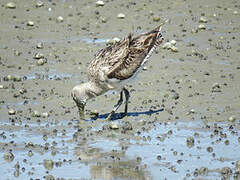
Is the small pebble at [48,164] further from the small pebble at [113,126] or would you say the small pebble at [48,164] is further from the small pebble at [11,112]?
the small pebble at [11,112]

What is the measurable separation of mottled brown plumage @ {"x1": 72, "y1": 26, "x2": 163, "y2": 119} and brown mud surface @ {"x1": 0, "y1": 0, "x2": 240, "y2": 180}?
542mm

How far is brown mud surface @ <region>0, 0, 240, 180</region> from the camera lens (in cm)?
952

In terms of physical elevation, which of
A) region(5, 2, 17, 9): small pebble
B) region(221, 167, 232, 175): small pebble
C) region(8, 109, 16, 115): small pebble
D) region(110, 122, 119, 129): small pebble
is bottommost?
region(8, 109, 16, 115): small pebble

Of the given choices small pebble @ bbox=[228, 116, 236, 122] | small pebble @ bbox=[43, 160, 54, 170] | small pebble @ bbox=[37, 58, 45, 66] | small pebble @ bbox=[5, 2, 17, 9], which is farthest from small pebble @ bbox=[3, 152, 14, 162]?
small pebble @ bbox=[5, 2, 17, 9]

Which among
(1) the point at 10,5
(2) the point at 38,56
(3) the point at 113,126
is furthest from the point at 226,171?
(1) the point at 10,5

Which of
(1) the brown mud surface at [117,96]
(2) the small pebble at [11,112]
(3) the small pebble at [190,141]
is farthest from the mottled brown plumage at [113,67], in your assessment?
(3) the small pebble at [190,141]

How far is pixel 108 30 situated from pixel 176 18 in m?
2.03

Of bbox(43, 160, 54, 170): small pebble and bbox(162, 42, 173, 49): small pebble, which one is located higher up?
bbox(162, 42, 173, 49): small pebble

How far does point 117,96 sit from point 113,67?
4.91 feet

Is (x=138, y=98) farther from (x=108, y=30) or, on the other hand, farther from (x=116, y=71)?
(x=108, y=30)

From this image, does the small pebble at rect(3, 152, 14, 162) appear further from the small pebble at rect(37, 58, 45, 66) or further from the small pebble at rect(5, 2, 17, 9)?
the small pebble at rect(5, 2, 17, 9)

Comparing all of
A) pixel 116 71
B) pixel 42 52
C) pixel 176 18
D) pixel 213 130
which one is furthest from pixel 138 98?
pixel 176 18

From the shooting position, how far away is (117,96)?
529 inches

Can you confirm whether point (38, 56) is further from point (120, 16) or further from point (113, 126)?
point (113, 126)
